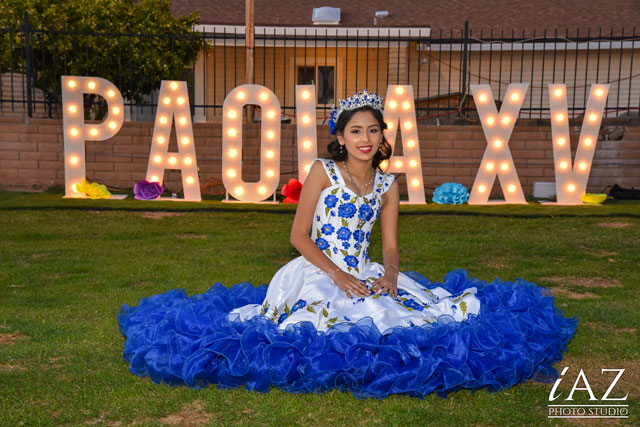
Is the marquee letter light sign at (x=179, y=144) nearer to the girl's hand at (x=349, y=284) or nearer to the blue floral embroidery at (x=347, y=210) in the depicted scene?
the blue floral embroidery at (x=347, y=210)

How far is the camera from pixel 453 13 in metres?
19.5

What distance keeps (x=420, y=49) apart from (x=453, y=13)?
369 centimetres

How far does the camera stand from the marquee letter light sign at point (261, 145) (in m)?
11.1

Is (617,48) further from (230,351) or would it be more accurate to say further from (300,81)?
(230,351)

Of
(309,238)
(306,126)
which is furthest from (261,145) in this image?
(309,238)

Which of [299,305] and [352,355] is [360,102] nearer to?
[299,305]

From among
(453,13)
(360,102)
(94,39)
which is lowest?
(360,102)

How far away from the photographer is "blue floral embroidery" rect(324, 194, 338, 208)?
437 cm

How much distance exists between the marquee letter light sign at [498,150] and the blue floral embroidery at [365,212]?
707cm

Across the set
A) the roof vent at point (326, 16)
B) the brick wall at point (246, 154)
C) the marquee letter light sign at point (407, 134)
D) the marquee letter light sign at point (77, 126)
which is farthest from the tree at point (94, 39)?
the marquee letter light sign at point (407, 134)

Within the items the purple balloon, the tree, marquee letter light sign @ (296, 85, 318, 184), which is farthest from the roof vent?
the purple balloon

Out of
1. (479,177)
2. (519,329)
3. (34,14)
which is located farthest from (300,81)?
(519,329)

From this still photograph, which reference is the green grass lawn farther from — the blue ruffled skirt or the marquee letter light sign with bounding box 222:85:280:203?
the marquee letter light sign with bounding box 222:85:280:203

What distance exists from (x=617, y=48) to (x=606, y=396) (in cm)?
1492
